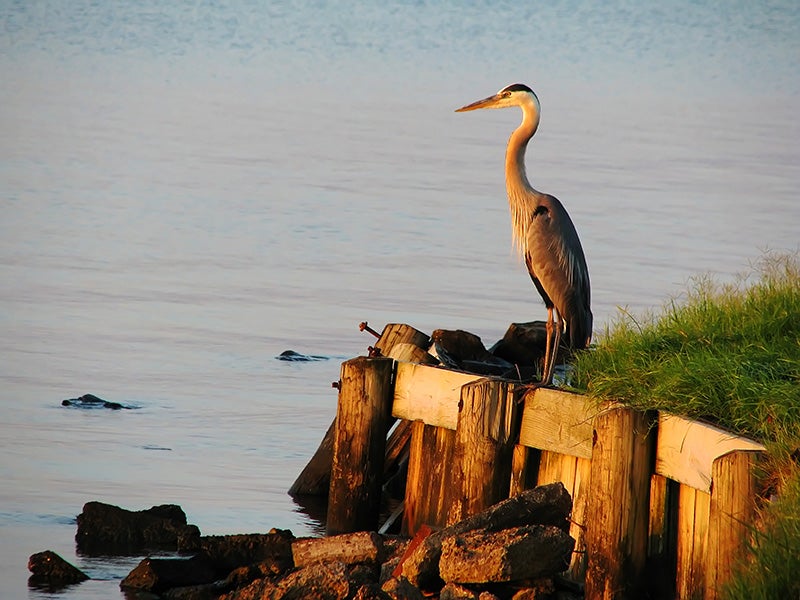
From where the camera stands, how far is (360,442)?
8.08 m

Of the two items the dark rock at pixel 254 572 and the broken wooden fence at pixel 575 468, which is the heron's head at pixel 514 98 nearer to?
the broken wooden fence at pixel 575 468

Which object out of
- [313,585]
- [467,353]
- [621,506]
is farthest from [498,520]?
[467,353]

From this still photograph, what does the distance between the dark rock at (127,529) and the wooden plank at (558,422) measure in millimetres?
2125

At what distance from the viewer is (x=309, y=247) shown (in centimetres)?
1941

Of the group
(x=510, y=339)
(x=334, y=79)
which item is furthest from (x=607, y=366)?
(x=334, y=79)

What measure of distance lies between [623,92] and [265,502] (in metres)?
31.5

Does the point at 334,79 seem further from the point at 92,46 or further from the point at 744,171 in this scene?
the point at 744,171

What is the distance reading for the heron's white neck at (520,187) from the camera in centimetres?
908

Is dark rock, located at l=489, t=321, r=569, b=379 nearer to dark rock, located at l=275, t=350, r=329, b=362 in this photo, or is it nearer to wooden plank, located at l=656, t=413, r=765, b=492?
wooden plank, located at l=656, t=413, r=765, b=492

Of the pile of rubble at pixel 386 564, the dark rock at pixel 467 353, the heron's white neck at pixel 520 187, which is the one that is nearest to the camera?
the pile of rubble at pixel 386 564

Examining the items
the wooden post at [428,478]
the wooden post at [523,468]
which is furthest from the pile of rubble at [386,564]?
the wooden post at [523,468]

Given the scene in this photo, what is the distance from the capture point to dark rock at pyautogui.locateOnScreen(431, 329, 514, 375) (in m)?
9.33

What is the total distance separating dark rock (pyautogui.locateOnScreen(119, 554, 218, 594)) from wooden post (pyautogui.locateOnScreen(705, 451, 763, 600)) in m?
2.74

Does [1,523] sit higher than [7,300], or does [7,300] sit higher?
[7,300]
